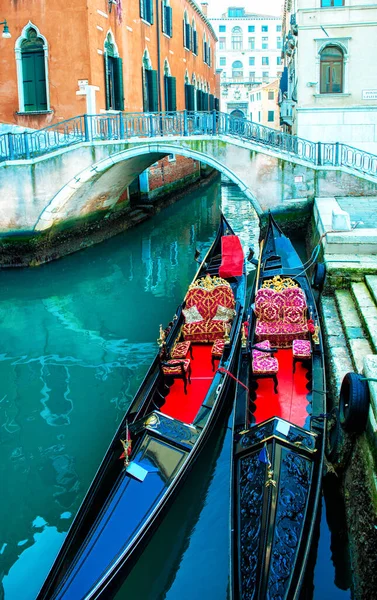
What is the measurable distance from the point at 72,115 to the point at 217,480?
8872 millimetres

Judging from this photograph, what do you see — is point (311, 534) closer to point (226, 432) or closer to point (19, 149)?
point (226, 432)

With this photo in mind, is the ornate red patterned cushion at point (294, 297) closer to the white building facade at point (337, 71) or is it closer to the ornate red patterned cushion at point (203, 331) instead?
the ornate red patterned cushion at point (203, 331)

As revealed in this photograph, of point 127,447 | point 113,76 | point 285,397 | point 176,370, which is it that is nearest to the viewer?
point 127,447

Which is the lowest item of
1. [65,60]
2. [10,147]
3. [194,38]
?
[10,147]

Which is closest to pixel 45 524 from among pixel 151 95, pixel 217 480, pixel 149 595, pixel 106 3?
pixel 149 595

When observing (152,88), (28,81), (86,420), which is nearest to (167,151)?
(28,81)

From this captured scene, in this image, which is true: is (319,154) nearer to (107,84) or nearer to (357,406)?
(107,84)

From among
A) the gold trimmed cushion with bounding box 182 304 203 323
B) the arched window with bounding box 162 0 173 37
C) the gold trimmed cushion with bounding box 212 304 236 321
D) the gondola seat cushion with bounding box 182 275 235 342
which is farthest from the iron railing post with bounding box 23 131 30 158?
the arched window with bounding box 162 0 173 37

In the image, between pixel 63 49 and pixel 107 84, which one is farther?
pixel 107 84

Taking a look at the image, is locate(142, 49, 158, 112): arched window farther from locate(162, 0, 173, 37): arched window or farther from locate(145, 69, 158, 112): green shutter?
locate(162, 0, 173, 37): arched window

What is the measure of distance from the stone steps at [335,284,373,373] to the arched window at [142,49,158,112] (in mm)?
9838

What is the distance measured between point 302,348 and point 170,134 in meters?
6.86

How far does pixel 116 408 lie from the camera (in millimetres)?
5879

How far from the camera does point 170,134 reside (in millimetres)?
11188
